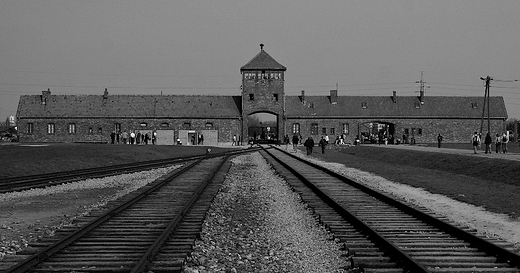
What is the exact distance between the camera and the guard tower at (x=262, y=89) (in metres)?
73.3

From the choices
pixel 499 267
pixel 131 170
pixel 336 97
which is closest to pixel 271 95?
pixel 336 97

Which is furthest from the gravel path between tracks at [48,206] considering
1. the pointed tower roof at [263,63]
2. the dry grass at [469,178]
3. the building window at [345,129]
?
the building window at [345,129]

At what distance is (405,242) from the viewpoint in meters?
7.81

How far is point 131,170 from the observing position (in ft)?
79.5

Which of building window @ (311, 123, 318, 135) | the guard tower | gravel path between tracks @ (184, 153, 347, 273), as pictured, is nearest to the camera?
gravel path between tracks @ (184, 153, 347, 273)

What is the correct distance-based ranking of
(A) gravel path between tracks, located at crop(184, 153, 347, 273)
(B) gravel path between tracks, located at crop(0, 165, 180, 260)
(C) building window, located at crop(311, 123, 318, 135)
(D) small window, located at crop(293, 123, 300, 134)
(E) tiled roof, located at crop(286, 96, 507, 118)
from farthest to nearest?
(E) tiled roof, located at crop(286, 96, 507, 118), (C) building window, located at crop(311, 123, 318, 135), (D) small window, located at crop(293, 123, 300, 134), (B) gravel path between tracks, located at crop(0, 165, 180, 260), (A) gravel path between tracks, located at crop(184, 153, 347, 273)

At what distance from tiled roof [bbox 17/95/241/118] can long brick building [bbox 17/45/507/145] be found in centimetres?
12

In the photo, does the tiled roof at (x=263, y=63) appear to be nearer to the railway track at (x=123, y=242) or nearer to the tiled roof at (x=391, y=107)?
the tiled roof at (x=391, y=107)

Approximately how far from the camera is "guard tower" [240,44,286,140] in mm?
73312

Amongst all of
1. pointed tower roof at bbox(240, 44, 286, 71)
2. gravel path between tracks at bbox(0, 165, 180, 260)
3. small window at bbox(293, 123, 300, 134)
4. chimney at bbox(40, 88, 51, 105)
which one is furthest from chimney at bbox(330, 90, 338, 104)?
gravel path between tracks at bbox(0, 165, 180, 260)

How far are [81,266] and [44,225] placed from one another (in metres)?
4.04

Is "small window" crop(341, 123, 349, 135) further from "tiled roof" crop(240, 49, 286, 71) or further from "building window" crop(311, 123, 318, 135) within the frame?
"tiled roof" crop(240, 49, 286, 71)

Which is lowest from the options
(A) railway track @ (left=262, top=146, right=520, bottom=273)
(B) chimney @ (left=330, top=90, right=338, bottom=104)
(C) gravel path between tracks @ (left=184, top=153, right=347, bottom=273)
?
(C) gravel path between tracks @ (left=184, top=153, right=347, bottom=273)

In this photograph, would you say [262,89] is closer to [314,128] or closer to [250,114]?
[250,114]
